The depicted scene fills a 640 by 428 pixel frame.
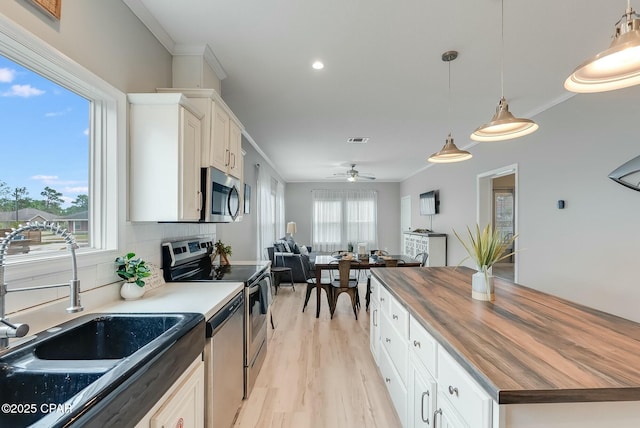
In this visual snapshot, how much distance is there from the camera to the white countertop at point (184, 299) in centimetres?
150

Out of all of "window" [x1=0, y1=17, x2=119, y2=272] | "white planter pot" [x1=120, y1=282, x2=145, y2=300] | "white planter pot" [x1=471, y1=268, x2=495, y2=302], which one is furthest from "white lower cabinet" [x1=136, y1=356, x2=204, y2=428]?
"white planter pot" [x1=471, y1=268, x2=495, y2=302]

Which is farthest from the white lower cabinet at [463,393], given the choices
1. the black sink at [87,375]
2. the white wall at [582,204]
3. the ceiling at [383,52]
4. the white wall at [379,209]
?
the white wall at [379,209]

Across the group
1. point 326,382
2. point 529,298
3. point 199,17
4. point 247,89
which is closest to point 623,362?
point 529,298

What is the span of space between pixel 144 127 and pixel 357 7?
1.48 metres

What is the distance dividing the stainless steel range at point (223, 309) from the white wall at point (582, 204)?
3091 millimetres

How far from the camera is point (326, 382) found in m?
2.55

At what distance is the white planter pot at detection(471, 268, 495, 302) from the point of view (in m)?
1.75

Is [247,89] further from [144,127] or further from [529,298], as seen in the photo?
[529,298]

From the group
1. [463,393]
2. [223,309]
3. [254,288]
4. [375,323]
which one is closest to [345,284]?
[375,323]

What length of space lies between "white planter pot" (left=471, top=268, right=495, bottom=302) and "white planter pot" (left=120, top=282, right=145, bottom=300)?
6.36 ft

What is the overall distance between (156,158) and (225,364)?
4.18 feet

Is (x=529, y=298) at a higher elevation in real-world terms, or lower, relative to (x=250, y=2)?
lower

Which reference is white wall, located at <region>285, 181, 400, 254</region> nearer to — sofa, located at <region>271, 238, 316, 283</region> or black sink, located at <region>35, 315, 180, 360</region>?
sofa, located at <region>271, 238, 316, 283</region>

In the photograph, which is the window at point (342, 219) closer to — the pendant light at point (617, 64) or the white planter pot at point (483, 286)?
the white planter pot at point (483, 286)
